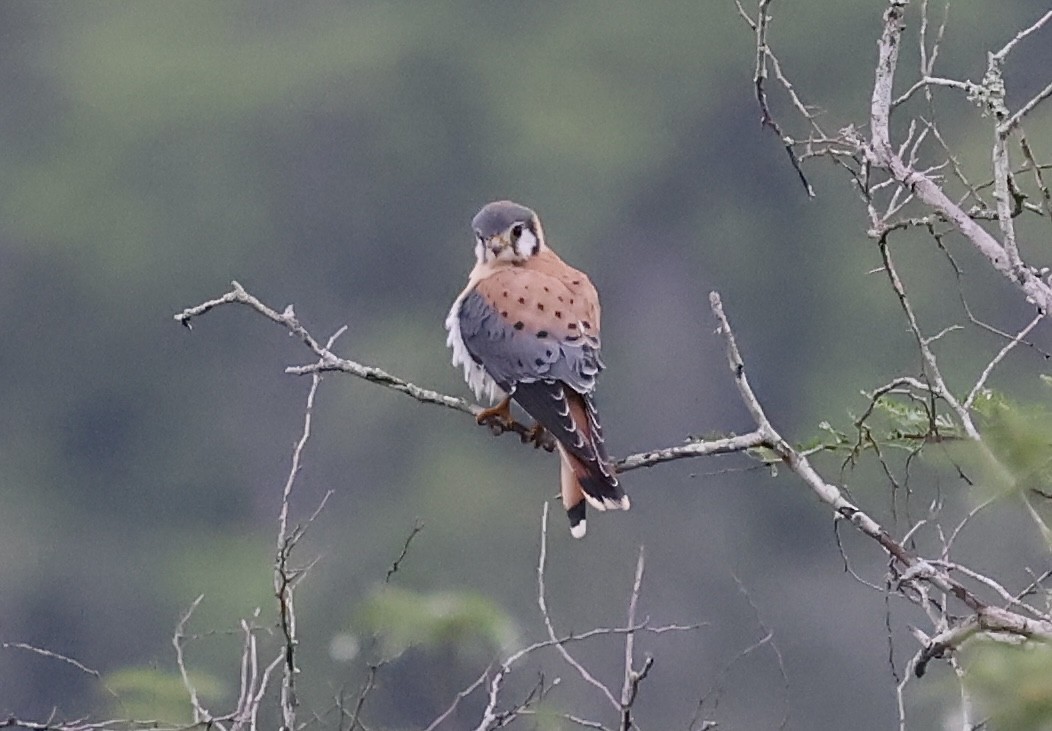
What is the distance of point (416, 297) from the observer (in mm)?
31219

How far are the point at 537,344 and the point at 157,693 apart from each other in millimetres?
1216

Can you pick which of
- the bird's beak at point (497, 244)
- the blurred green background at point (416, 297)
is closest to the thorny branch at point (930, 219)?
the bird's beak at point (497, 244)

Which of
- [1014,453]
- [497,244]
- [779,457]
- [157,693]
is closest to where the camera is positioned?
[1014,453]

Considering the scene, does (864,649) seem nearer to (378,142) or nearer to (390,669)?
(390,669)

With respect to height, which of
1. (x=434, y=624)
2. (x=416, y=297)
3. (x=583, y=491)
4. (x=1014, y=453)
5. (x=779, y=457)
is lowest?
(x=1014, y=453)

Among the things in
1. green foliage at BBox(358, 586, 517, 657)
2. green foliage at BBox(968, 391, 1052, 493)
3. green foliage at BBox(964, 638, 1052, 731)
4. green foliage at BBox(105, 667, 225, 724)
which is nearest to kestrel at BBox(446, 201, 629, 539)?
green foliage at BBox(358, 586, 517, 657)

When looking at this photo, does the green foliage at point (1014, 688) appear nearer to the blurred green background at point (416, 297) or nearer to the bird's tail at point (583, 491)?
the bird's tail at point (583, 491)

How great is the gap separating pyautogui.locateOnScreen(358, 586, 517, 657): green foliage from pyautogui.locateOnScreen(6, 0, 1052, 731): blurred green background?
1143cm

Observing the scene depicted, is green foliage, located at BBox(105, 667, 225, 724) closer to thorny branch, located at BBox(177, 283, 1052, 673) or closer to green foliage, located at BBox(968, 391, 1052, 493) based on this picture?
thorny branch, located at BBox(177, 283, 1052, 673)

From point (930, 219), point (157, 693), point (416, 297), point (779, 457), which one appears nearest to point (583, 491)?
point (157, 693)

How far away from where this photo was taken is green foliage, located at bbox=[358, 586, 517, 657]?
4.40 m

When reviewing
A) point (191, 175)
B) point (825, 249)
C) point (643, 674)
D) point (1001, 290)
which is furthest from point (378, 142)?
point (643, 674)

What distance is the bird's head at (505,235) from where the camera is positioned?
17.9ft

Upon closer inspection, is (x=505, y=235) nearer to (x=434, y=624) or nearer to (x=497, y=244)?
(x=497, y=244)
